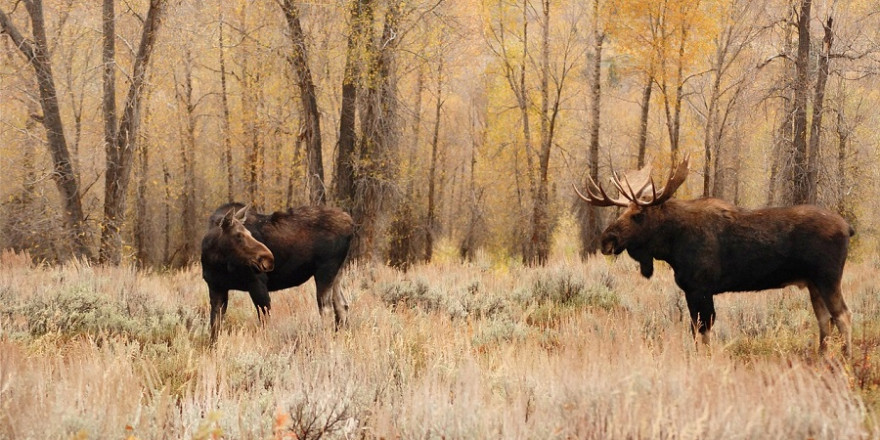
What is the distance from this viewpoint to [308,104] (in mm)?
13023

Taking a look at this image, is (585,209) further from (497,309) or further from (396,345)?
(396,345)

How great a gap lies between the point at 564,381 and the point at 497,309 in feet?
16.0

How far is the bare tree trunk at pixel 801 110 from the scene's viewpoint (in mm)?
11672

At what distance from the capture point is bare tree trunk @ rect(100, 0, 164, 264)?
13.0m

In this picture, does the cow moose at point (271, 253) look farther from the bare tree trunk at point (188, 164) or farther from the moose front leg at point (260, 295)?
the bare tree trunk at point (188, 164)

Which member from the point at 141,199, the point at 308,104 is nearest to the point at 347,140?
the point at 308,104

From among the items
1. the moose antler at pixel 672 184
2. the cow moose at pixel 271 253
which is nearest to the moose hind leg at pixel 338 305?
the cow moose at pixel 271 253

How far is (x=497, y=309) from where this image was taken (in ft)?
27.9

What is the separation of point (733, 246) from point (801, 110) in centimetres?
688

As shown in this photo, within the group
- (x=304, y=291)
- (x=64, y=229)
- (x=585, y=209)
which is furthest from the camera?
(x=585, y=209)

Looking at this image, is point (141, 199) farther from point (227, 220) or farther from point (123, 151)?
point (227, 220)

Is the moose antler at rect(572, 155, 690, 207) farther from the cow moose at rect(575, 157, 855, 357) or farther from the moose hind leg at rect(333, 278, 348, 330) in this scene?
the moose hind leg at rect(333, 278, 348, 330)

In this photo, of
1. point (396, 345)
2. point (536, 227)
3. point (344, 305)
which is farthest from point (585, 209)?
point (396, 345)

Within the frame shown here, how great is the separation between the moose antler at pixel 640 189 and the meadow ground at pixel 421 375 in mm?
1265
